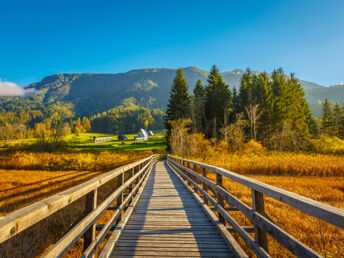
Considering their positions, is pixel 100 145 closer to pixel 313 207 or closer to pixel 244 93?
pixel 244 93

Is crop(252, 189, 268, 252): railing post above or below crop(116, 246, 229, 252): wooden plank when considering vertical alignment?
above

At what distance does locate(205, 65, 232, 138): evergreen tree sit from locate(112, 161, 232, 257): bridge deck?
29.8 m

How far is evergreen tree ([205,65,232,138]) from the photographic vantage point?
3409cm

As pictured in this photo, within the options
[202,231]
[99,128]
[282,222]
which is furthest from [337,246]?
[99,128]

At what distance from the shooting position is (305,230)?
3.69 m

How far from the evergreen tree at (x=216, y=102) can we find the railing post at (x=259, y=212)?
31433 millimetres

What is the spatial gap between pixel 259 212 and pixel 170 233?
5.90 feet

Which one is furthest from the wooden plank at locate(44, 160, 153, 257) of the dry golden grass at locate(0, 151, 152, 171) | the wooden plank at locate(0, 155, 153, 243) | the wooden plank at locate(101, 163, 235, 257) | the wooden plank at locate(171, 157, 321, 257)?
the dry golden grass at locate(0, 151, 152, 171)

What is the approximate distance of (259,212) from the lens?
2.15 meters

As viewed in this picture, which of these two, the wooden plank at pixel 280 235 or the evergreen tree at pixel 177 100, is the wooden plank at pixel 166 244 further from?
the evergreen tree at pixel 177 100

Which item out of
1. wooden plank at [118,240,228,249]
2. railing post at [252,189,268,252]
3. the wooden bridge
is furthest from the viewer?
wooden plank at [118,240,228,249]

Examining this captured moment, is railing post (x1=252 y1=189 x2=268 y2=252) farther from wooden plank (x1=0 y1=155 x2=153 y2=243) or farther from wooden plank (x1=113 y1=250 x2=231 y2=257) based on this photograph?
wooden plank (x1=0 y1=155 x2=153 y2=243)

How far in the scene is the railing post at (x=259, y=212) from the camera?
206cm

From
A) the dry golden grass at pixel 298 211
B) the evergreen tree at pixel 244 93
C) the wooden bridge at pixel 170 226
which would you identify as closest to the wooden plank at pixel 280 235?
the wooden bridge at pixel 170 226
